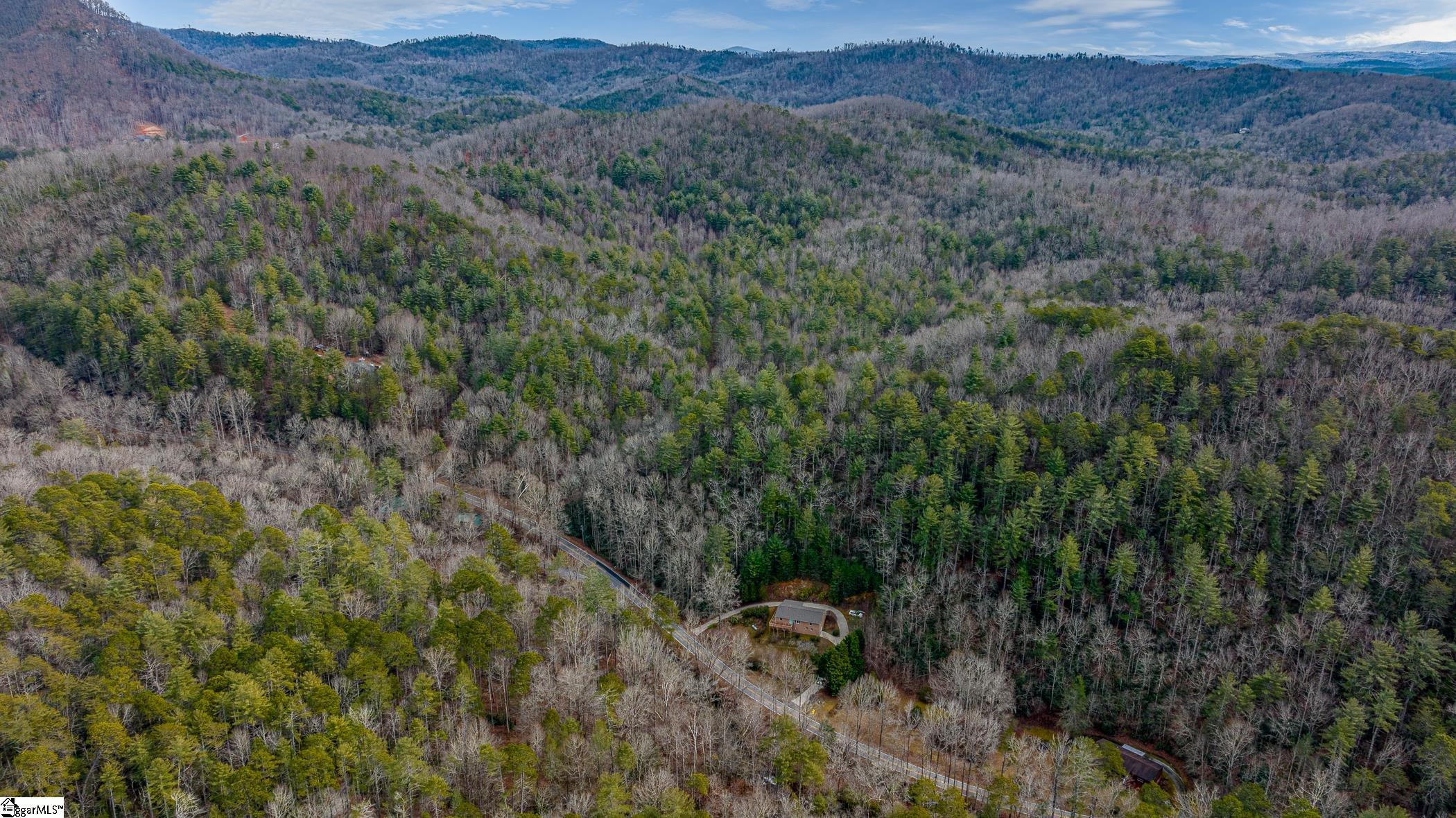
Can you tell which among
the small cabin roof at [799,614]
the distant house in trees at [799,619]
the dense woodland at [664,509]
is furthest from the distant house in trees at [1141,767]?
the small cabin roof at [799,614]

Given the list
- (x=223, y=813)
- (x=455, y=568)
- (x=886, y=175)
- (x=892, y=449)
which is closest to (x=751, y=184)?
(x=886, y=175)

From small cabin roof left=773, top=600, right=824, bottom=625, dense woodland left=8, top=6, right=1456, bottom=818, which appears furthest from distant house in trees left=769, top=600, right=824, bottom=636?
dense woodland left=8, top=6, right=1456, bottom=818

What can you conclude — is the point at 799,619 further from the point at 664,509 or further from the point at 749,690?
the point at 664,509

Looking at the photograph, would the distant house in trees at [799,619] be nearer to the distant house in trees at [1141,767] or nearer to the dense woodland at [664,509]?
the dense woodland at [664,509]

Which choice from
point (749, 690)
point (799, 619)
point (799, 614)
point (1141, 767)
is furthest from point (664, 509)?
point (1141, 767)

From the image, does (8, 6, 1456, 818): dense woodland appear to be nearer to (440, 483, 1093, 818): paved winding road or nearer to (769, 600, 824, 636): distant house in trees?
(440, 483, 1093, 818): paved winding road
